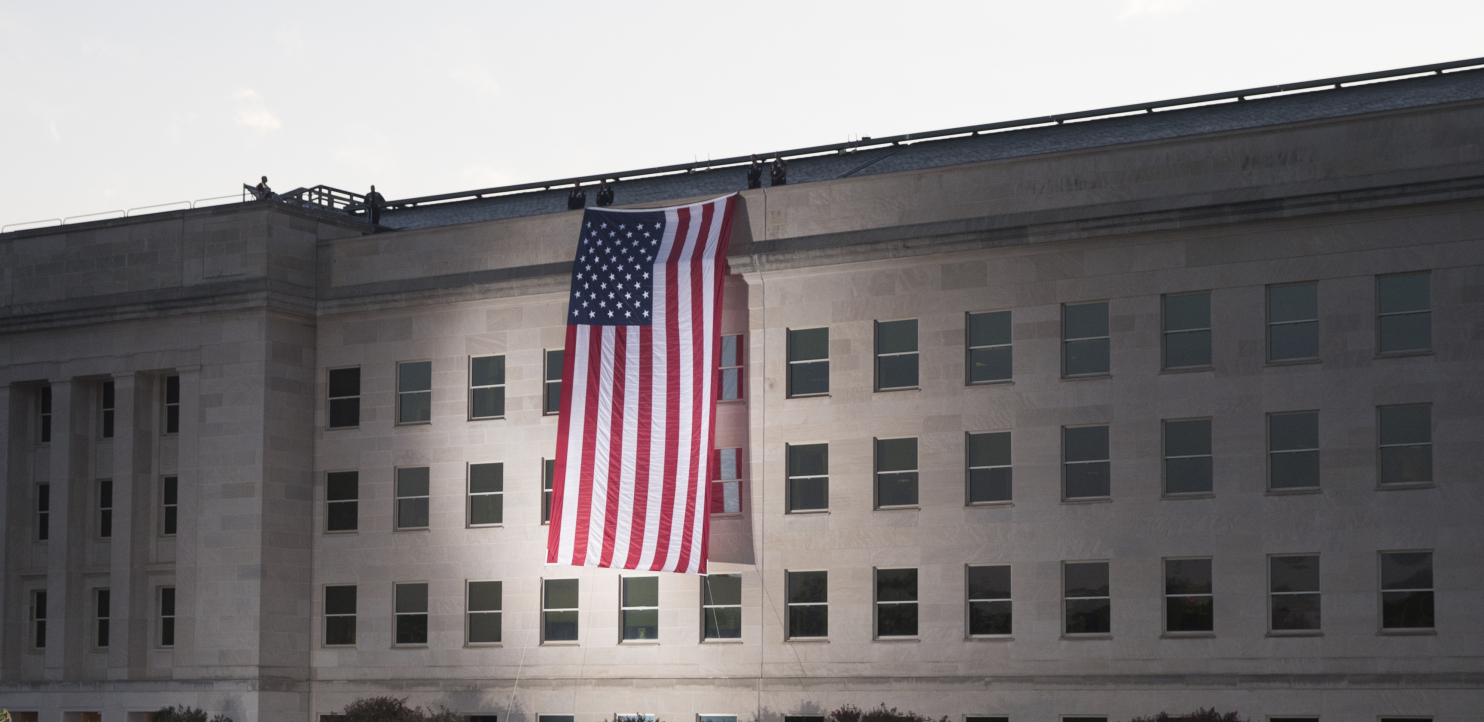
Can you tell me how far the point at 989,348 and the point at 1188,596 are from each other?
823 cm

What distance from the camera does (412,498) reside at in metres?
58.2

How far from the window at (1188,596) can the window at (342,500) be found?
2485cm

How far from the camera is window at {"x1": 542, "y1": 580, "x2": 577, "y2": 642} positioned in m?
55.5

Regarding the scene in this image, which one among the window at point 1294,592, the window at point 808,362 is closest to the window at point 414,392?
the window at point 808,362

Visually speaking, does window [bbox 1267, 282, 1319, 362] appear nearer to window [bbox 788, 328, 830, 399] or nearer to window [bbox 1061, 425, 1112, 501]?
window [bbox 1061, 425, 1112, 501]

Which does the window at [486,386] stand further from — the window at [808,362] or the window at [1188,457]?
the window at [1188,457]

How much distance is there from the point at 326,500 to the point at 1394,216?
32.2m

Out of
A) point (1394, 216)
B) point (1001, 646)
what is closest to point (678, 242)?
point (1001, 646)

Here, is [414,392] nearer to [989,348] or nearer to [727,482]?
[727,482]

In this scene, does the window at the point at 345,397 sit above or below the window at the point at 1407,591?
above

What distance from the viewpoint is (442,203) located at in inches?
2611

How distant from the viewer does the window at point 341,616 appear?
5850 cm

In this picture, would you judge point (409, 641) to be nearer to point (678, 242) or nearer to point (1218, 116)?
point (678, 242)

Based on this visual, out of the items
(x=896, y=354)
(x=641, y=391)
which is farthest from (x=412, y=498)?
(x=896, y=354)
